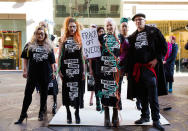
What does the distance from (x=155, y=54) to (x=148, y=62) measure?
0.21 meters

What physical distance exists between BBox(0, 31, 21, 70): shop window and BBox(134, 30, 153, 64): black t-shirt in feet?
51.5

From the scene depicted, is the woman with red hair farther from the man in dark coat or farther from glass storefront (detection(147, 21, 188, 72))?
glass storefront (detection(147, 21, 188, 72))

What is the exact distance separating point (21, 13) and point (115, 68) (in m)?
14.8

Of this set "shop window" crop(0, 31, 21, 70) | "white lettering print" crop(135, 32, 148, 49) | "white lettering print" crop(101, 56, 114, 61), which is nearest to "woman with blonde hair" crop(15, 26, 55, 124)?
"white lettering print" crop(101, 56, 114, 61)

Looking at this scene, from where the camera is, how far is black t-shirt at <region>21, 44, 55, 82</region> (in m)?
4.55

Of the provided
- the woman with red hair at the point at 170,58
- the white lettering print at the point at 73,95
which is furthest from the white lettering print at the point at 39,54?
the woman with red hair at the point at 170,58

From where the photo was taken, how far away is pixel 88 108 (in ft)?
18.6

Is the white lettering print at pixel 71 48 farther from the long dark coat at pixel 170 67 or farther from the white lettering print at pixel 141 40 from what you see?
the long dark coat at pixel 170 67

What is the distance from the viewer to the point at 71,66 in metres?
4.34

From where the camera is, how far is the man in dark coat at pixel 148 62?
13.6 feet

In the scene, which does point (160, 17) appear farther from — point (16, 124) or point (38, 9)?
point (16, 124)

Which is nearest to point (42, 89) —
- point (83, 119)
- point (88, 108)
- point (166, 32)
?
point (83, 119)

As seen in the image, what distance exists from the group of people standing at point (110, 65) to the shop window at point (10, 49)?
1443 cm

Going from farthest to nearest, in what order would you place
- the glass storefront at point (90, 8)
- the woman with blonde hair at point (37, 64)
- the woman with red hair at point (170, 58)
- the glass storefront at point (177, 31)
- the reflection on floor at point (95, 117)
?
the glass storefront at point (90, 8) < the glass storefront at point (177, 31) < the woman with red hair at point (170, 58) < the woman with blonde hair at point (37, 64) < the reflection on floor at point (95, 117)
